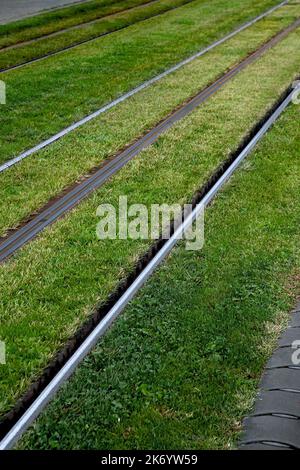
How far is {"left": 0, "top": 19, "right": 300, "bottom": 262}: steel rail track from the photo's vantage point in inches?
262

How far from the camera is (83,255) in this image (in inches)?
248

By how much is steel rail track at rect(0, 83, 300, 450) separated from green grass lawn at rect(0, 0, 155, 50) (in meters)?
11.0

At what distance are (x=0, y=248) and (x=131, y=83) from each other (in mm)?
7256

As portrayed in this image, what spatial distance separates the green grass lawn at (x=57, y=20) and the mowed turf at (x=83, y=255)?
9.08 meters

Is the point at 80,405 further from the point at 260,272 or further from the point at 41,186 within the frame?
the point at 41,186

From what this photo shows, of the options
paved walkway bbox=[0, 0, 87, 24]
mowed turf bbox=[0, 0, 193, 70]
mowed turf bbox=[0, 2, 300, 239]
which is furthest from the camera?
paved walkway bbox=[0, 0, 87, 24]

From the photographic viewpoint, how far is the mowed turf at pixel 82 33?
15.5 metres

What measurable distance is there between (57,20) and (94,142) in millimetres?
12687

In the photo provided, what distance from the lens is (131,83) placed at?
1286cm
